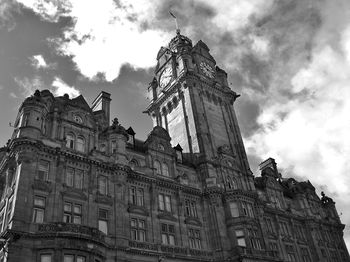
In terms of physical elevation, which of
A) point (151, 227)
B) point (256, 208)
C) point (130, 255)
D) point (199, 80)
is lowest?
point (130, 255)

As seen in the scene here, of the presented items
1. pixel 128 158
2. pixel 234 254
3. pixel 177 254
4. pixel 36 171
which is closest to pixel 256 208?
pixel 234 254

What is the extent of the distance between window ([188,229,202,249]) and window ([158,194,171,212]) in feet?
12.6

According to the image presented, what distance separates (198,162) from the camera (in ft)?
173

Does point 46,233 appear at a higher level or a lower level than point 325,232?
lower

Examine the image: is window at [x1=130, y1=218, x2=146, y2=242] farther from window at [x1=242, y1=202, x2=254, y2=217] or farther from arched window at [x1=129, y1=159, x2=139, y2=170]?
window at [x1=242, y1=202, x2=254, y2=217]

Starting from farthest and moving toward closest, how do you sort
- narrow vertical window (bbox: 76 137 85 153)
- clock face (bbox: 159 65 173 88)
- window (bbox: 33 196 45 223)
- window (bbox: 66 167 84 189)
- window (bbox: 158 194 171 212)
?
clock face (bbox: 159 65 173 88) → window (bbox: 158 194 171 212) → narrow vertical window (bbox: 76 137 85 153) → window (bbox: 66 167 84 189) → window (bbox: 33 196 45 223)

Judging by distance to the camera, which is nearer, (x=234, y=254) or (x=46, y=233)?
(x=46, y=233)

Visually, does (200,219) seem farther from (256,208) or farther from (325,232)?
(325,232)

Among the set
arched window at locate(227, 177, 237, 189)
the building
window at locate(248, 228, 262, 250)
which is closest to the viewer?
the building

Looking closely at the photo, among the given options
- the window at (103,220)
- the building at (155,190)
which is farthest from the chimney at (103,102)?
the window at (103,220)

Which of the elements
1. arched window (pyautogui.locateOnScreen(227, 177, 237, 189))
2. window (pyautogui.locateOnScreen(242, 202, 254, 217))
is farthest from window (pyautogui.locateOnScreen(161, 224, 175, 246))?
arched window (pyautogui.locateOnScreen(227, 177, 237, 189))

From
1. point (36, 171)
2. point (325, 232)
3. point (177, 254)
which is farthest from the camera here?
point (325, 232)

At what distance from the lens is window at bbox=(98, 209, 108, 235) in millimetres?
37188

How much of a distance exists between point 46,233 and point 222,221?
2320cm
